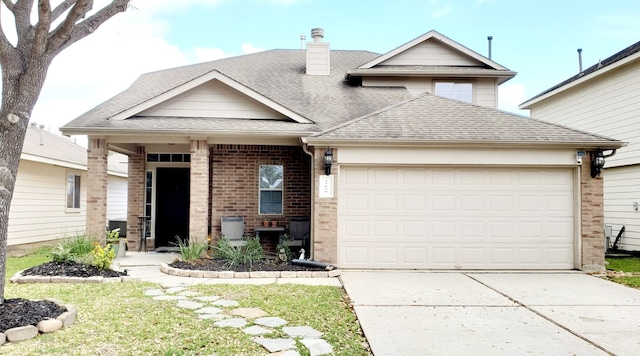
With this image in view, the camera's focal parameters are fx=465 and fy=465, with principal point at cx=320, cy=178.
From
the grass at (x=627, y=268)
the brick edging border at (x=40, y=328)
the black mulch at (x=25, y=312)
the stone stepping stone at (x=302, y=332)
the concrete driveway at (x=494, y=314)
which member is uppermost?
the black mulch at (x=25, y=312)

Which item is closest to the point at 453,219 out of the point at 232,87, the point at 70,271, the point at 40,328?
the point at 232,87

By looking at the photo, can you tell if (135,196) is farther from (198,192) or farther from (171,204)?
(198,192)

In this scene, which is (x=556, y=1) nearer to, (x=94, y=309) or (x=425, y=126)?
(x=425, y=126)

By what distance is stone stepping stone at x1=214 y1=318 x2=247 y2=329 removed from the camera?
530 cm

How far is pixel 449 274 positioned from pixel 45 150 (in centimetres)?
1233

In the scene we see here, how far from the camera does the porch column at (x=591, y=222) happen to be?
948 cm

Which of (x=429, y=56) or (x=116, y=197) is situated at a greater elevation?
(x=429, y=56)

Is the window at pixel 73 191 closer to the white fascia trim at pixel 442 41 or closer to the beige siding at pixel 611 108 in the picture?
the white fascia trim at pixel 442 41

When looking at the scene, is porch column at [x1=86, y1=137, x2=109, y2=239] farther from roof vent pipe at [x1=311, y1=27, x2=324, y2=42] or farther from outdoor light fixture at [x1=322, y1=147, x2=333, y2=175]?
roof vent pipe at [x1=311, y1=27, x2=324, y2=42]

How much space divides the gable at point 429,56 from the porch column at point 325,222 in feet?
21.1

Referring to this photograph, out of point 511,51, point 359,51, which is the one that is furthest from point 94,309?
point 511,51

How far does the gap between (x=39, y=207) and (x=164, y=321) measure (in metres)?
10.7

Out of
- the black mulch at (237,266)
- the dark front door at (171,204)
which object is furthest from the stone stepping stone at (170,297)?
the dark front door at (171,204)

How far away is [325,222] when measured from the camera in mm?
9422
